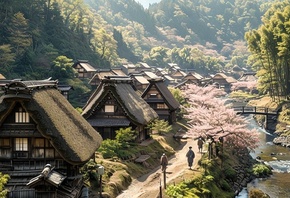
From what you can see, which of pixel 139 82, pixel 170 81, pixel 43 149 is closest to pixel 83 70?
pixel 139 82

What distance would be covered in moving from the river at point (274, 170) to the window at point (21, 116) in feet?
63.1

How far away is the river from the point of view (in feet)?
110

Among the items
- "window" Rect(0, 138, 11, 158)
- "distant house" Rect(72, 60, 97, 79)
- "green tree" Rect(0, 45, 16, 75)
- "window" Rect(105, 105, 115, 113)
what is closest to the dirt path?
"window" Rect(105, 105, 115, 113)

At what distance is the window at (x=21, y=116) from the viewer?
21.6 m

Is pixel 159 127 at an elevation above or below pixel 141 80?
below

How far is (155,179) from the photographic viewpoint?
1158 inches

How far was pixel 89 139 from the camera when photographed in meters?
24.5

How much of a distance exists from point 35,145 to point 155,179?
10625 millimetres

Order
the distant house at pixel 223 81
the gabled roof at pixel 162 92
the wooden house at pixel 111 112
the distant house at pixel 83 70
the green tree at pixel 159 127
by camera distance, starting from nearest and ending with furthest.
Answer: the wooden house at pixel 111 112
the green tree at pixel 159 127
the gabled roof at pixel 162 92
the distant house at pixel 83 70
the distant house at pixel 223 81

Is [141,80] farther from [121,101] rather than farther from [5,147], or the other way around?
[5,147]

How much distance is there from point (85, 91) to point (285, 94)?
34814 mm

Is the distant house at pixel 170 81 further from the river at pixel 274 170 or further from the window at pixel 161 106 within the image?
the window at pixel 161 106

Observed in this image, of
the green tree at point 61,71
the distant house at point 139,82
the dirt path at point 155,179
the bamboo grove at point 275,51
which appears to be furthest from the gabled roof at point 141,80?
the dirt path at point 155,179

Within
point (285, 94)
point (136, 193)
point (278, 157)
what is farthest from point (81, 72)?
point (136, 193)
